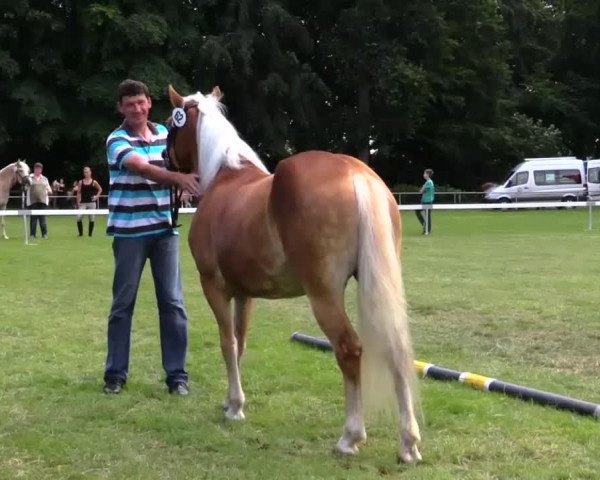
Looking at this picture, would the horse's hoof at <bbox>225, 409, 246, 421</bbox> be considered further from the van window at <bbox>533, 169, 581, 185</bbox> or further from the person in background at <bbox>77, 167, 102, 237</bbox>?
the van window at <bbox>533, 169, 581, 185</bbox>

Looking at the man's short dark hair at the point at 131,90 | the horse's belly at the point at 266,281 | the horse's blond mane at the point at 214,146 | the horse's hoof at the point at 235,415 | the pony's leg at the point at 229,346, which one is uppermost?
the man's short dark hair at the point at 131,90

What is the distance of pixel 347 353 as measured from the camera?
500 centimetres

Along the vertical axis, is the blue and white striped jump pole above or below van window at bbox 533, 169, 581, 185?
below

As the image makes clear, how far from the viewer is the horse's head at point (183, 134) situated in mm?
6305

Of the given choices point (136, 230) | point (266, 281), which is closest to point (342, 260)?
point (266, 281)

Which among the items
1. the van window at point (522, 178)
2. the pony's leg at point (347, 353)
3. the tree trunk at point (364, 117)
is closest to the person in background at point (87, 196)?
the pony's leg at point (347, 353)

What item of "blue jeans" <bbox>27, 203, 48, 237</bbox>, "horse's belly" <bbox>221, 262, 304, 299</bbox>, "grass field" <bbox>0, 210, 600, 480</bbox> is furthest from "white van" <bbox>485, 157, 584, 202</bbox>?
"horse's belly" <bbox>221, 262, 304, 299</bbox>

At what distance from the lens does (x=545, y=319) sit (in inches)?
369

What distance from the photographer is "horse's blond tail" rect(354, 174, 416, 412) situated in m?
4.84

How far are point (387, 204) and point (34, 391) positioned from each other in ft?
10.9

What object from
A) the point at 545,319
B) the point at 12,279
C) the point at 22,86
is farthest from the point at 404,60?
the point at 545,319

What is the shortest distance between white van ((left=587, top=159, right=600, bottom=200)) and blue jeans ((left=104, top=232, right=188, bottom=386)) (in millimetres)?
38467

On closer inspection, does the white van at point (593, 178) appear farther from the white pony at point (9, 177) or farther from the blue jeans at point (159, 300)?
the blue jeans at point (159, 300)

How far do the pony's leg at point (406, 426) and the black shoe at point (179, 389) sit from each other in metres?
2.22
